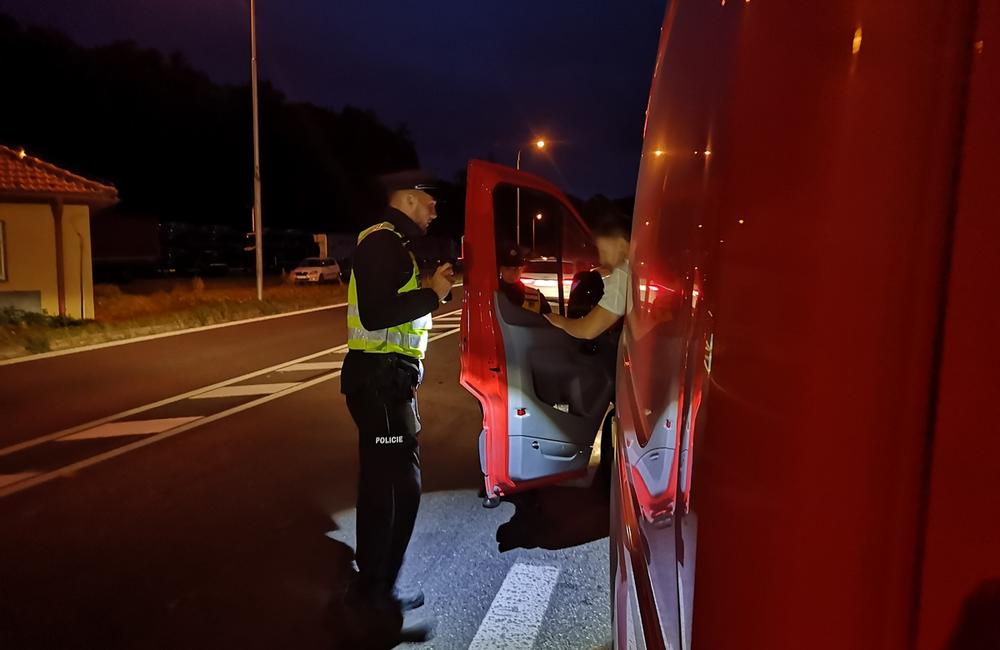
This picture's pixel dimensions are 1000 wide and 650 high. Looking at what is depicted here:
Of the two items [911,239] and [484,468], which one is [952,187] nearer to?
[911,239]

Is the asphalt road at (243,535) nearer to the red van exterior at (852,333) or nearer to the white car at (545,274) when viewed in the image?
the white car at (545,274)

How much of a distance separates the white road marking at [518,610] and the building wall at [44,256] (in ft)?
50.3

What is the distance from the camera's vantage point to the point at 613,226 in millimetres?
4012

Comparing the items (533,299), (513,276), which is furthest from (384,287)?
(533,299)

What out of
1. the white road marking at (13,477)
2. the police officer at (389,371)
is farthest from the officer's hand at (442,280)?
the white road marking at (13,477)

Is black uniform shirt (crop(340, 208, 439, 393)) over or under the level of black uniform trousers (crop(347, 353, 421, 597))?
over

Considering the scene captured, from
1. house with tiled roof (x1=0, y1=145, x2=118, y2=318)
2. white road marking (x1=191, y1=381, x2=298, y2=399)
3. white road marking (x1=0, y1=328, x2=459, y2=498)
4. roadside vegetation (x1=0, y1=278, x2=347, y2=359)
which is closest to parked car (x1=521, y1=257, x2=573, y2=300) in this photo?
white road marking (x1=0, y1=328, x2=459, y2=498)

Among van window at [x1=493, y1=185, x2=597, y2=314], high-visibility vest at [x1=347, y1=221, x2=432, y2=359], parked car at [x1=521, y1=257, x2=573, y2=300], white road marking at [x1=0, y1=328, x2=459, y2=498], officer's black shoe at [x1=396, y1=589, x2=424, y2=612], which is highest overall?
van window at [x1=493, y1=185, x2=597, y2=314]

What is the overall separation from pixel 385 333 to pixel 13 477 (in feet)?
13.3

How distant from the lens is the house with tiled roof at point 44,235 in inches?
605

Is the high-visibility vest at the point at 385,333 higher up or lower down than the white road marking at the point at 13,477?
higher up

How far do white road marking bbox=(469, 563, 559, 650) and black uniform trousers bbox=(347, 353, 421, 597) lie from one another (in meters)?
0.49

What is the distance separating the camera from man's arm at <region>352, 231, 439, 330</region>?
3051 millimetres

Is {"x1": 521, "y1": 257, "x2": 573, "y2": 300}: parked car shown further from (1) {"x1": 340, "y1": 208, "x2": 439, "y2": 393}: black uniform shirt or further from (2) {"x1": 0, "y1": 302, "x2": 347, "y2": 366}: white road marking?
(2) {"x1": 0, "y1": 302, "x2": 347, "y2": 366}: white road marking
